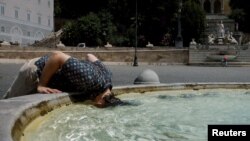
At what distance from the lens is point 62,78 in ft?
27.6

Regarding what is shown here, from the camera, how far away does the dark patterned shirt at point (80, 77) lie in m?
8.12

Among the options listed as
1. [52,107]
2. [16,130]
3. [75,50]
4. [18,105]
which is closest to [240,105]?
[52,107]

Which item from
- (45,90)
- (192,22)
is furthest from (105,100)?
(192,22)

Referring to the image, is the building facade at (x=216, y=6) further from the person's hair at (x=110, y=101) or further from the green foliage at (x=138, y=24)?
the person's hair at (x=110, y=101)

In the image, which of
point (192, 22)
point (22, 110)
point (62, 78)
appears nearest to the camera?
point (22, 110)

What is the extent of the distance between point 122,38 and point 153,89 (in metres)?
54.5

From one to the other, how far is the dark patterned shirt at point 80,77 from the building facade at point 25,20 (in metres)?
51.0

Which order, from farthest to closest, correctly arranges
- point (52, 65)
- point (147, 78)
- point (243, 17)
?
point (243, 17) → point (147, 78) → point (52, 65)

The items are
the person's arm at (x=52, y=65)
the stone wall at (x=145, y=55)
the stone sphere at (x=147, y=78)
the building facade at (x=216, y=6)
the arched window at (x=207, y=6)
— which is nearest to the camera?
the person's arm at (x=52, y=65)

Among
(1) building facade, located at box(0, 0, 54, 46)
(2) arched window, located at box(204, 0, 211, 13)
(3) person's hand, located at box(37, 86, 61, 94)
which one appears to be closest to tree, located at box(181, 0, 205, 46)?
(1) building facade, located at box(0, 0, 54, 46)

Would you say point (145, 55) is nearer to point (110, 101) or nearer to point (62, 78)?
point (110, 101)

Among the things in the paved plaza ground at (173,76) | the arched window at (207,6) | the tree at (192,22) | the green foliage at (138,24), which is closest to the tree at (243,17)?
the green foliage at (138,24)

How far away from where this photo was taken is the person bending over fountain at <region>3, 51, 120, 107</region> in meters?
8.08

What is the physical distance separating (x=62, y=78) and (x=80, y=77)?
0.36 m
